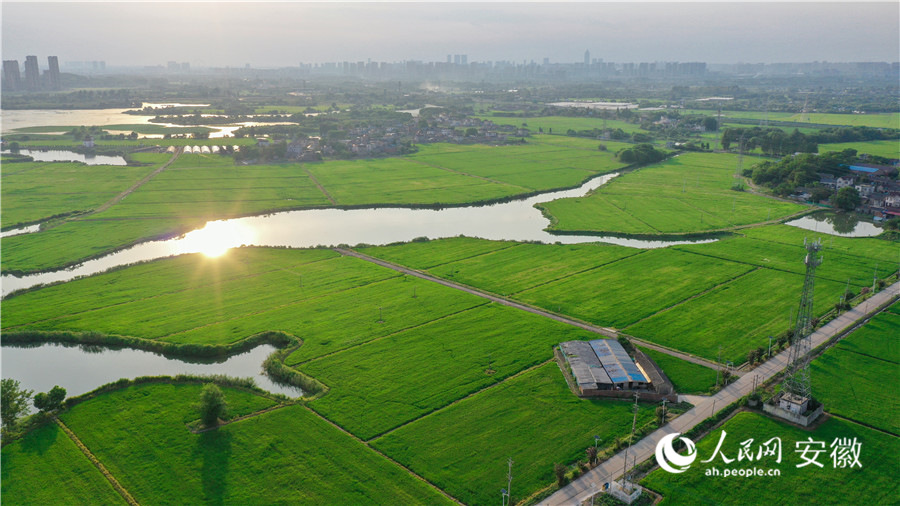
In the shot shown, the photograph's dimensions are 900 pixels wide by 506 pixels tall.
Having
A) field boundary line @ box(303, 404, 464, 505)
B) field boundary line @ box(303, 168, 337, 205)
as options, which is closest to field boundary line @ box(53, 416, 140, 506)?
field boundary line @ box(303, 404, 464, 505)

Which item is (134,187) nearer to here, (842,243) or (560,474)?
(560,474)

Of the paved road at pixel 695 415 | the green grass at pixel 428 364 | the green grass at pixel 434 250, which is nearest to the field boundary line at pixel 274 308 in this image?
the green grass at pixel 434 250

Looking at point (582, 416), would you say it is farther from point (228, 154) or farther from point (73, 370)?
point (228, 154)

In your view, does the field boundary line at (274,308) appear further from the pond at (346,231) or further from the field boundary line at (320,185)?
the field boundary line at (320,185)

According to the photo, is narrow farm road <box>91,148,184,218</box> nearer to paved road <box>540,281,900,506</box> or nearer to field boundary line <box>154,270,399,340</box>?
field boundary line <box>154,270,399,340</box>

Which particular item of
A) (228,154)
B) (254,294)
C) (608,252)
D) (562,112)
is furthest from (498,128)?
(254,294)
